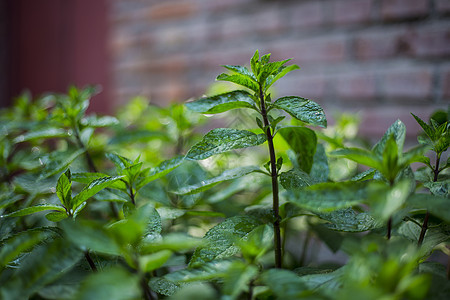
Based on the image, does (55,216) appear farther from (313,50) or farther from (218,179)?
(313,50)

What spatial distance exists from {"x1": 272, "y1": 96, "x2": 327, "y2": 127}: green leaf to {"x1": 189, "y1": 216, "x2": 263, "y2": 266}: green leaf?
142 mm

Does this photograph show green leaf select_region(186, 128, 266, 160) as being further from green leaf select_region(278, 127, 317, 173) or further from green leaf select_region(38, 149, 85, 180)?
green leaf select_region(38, 149, 85, 180)

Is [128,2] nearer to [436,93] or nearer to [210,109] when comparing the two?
[436,93]

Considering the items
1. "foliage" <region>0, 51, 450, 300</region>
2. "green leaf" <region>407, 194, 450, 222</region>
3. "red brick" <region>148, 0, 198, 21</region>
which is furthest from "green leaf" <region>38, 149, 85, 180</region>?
"red brick" <region>148, 0, 198, 21</region>

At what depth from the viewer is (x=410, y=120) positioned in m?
1.24

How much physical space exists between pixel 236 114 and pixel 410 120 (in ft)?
2.00

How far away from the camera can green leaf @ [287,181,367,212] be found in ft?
1.21

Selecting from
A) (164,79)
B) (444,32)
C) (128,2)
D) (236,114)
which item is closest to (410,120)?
(444,32)

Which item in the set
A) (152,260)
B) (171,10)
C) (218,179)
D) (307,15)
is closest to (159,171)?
(218,179)

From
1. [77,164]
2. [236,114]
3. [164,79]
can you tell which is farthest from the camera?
[164,79]

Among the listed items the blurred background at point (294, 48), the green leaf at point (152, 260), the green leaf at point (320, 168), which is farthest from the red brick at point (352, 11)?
the green leaf at point (152, 260)

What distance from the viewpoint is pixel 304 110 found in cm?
47

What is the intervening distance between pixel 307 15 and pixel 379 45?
29 centimetres

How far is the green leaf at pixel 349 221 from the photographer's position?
45 cm
